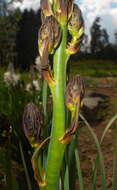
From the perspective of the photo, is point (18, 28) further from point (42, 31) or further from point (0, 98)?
point (42, 31)

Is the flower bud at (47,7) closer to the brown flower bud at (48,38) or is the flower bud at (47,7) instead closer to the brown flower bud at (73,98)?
the brown flower bud at (48,38)

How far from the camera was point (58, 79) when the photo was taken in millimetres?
904

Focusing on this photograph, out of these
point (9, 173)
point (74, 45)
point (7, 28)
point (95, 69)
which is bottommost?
point (95, 69)

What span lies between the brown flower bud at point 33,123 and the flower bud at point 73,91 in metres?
0.08

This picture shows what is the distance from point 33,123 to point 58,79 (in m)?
0.12

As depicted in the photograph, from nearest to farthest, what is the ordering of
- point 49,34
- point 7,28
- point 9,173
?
point 49,34, point 9,173, point 7,28

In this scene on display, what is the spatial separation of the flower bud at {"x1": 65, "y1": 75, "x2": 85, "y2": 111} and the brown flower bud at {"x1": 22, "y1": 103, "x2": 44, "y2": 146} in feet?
0.26

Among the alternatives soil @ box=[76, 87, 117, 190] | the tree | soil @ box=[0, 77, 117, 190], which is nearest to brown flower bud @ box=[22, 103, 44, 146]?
soil @ box=[0, 77, 117, 190]

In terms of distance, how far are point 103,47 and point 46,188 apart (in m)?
39.3

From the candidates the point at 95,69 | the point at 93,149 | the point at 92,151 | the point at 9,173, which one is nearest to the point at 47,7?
the point at 9,173

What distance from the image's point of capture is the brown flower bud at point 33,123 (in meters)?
0.89

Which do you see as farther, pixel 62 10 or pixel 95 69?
pixel 95 69

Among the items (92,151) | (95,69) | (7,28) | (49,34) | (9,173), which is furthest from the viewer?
(7,28)

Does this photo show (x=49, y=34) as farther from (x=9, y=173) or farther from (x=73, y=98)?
(x=9, y=173)
